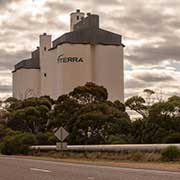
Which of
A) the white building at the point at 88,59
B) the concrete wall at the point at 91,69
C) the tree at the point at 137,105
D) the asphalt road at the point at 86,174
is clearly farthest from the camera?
the white building at the point at 88,59

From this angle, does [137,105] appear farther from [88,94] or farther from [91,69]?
[91,69]

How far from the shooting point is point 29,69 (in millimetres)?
121688

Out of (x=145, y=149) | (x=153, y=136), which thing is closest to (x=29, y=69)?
(x=153, y=136)

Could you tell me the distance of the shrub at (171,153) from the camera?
37250mm

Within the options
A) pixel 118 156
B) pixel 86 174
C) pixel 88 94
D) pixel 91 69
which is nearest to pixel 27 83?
pixel 91 69

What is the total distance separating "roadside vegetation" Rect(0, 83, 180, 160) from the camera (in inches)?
2436

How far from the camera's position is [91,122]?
66.3 metres

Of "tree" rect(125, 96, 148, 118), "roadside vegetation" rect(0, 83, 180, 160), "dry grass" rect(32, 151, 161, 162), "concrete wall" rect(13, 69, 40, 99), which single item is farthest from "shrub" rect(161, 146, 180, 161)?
"concrete wall" rect(13, 69, 40, 99)

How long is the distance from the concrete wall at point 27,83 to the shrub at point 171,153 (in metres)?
83.3

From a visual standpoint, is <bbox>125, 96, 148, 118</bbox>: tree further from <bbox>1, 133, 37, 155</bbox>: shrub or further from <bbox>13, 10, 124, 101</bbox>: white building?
<bbox>13, 10, 124, 101</bbox>: white building

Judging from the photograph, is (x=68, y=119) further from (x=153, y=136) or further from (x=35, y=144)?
(x=153, y=136)

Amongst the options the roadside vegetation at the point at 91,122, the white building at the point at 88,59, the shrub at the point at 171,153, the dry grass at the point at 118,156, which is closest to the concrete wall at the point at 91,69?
the white building at the point at 88,59

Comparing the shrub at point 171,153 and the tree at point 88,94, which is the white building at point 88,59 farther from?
the shrub at point 171,153

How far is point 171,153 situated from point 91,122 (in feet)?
96.4
